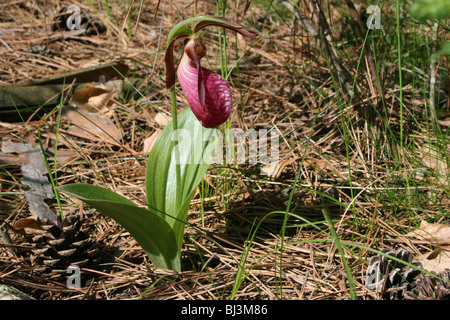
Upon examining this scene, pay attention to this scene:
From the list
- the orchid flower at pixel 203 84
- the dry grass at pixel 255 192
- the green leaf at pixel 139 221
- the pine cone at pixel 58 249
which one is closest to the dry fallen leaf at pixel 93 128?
the dry grass at pixel 255 192

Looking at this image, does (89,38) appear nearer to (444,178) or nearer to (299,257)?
(299,257)

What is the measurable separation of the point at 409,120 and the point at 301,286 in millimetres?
1224

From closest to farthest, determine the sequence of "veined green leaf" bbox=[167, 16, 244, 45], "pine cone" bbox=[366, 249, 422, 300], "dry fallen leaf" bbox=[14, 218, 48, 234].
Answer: "veined green leaf" bbox=[167, 16, 244, 45] → "pine cone" bbox=[366, 249, 422, 300] → "dry fallen leaf" bbox=[14, 218, 48, 234]

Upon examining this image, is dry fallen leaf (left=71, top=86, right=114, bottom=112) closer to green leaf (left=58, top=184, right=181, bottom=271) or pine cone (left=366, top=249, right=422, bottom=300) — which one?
green leaf (left=58, top=184, right=181, bottom=271)

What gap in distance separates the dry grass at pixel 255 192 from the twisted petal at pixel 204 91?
1.11 feet

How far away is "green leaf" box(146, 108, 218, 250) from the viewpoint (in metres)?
1.57

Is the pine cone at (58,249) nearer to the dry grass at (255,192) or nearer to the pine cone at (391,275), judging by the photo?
the dry grass at (255,192)

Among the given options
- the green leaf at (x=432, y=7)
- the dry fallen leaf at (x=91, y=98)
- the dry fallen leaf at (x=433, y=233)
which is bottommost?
the dry fallen leaf at (x=433, y=233)

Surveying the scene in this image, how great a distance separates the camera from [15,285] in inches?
58.8

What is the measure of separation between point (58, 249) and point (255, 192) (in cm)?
93

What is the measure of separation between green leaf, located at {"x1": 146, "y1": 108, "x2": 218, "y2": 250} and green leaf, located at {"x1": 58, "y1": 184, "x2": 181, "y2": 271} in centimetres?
6

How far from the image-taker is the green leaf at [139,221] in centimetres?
132

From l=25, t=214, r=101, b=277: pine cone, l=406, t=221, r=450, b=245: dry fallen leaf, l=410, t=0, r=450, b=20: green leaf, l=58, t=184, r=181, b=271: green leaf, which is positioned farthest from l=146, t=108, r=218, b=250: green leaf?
l=410, t=0, r=450, b=20: green leaf

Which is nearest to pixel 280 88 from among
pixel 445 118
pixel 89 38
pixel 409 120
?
pixel 409 120
